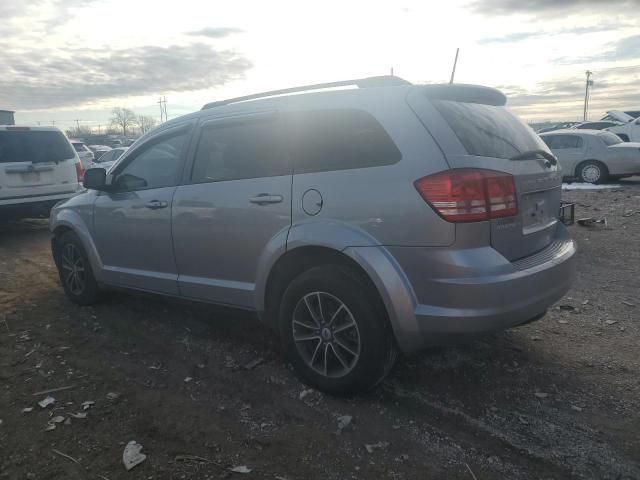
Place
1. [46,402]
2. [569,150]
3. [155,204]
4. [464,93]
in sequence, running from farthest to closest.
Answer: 1. [569,150]
2. [155,204]
3. [46,402]
4. [464,93]

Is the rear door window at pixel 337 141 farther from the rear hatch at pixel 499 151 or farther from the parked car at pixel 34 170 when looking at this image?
the parked car at pixel 34 170

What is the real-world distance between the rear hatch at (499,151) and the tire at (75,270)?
369cm

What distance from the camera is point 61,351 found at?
409cm

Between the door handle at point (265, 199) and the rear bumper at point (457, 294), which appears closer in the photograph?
the rear bumper at point (457, 294)

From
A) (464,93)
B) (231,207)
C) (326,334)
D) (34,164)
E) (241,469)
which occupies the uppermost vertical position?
(464,93)

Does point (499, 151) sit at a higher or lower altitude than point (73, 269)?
higher

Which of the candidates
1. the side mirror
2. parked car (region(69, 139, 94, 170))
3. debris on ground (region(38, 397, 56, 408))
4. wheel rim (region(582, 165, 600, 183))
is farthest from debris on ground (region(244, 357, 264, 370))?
parked car (region(69, 139, 94, 170))

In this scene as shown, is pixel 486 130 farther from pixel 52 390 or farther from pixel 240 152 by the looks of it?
pixel 52 390

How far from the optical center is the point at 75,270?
5211mm

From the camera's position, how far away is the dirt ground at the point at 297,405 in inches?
102

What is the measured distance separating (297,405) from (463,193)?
5.32 ft

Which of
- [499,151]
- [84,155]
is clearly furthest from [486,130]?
[84,155]

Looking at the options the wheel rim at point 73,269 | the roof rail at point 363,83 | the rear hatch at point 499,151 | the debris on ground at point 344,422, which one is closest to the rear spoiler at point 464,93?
the rear hatch at point 499,151

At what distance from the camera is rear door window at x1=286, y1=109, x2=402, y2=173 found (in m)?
3.00
